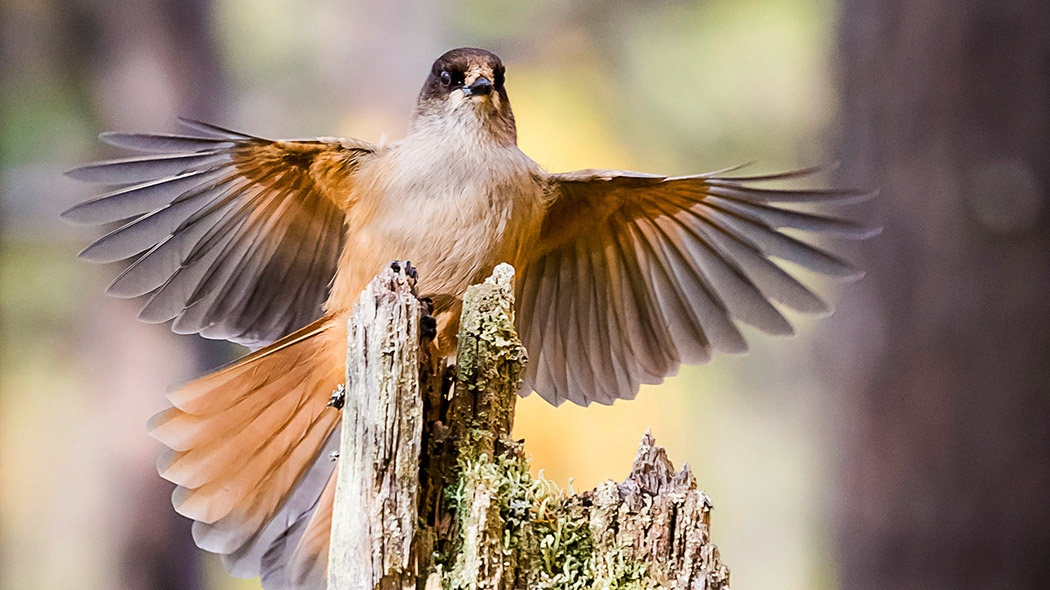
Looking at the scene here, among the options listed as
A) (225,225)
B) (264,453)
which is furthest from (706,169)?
(264,453)

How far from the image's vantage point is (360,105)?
2.24 metres

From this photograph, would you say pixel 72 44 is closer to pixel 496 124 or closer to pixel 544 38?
pixel 544 38

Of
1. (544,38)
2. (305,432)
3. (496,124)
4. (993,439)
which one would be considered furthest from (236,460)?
(993,439)

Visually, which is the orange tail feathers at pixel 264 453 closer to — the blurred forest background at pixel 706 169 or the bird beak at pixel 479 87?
the bird beak at pixel 479 87

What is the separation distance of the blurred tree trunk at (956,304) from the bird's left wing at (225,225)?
4.61 feet

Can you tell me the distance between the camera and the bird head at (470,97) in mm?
1572

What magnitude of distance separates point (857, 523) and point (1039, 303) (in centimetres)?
71

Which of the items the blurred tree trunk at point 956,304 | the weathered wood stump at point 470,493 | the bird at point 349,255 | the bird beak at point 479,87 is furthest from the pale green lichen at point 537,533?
the blurred tree trunk at point 956,304

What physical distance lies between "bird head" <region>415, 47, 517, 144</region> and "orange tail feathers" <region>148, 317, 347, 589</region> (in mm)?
436

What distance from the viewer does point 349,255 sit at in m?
1.59

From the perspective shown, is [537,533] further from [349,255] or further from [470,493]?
[349,255]

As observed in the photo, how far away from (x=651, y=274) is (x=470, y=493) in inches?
31.9

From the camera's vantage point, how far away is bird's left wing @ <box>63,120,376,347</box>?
153cm

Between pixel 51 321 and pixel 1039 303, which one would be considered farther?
pixel 51 321
